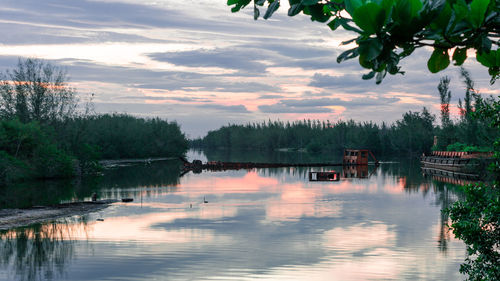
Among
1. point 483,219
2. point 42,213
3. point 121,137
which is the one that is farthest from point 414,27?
point 121,137

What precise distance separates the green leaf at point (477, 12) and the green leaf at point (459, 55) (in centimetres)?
46

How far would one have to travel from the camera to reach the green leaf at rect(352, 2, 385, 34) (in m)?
2.06

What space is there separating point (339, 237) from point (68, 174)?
39830mm

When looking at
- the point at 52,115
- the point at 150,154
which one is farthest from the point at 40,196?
the point at 150,154

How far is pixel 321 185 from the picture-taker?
48.6 m

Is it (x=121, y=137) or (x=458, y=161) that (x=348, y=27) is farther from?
(x=121, y=137)

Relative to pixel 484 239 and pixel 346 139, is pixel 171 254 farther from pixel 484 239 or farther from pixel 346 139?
pixel 346 139

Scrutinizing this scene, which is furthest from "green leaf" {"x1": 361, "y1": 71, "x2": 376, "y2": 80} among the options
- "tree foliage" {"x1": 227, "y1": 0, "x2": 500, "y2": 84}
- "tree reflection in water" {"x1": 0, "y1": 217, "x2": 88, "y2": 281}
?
"tree reflection in water" {"x1": 0, "y1": 217, "x2": 88, "y2": 281}

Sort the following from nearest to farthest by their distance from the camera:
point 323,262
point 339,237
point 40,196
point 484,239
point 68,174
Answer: point 484,239 → point 323,262 → point 339,237 → point 40,196 → point 68,174

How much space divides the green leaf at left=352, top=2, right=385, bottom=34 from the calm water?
15219 mm

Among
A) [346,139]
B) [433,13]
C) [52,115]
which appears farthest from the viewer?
[346,139]

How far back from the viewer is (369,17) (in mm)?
2102

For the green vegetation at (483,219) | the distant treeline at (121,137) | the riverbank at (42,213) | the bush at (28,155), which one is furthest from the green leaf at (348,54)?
the distant treeline at (121,137)

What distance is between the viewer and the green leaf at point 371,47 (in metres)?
2.20
